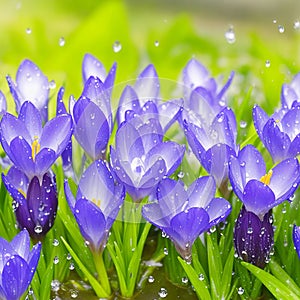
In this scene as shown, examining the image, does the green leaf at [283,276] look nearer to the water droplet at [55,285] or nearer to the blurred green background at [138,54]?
the water droplet at [55,285]

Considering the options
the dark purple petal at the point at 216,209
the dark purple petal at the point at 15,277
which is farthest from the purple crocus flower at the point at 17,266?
the dark purple petal at the point at 216,209

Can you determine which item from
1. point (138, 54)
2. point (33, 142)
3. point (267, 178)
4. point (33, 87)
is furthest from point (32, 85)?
point (138, 54)

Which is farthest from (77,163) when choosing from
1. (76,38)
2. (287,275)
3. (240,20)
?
(240,20)

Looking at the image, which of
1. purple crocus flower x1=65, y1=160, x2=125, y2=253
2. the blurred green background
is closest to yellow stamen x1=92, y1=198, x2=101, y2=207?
purple crocus flower x1=65, y1=160, x2=125, y2=253

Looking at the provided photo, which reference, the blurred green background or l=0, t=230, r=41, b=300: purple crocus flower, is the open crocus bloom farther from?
the blurred green background

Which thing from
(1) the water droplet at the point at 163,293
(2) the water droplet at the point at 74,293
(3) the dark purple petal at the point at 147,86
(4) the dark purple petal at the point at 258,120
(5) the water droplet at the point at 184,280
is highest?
(3) the dark purple petal at the point at 147,86

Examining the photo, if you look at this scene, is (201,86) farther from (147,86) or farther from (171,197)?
(171,197)

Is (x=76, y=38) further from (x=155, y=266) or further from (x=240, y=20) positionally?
(x=240, y=20)

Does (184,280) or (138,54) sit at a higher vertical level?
(138,54)
